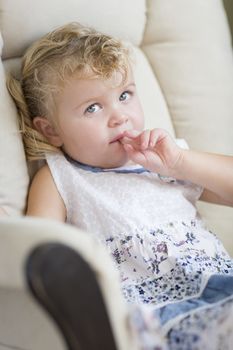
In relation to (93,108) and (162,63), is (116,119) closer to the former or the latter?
(93,108)

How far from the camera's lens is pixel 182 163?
52.0 inches

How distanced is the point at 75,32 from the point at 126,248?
46cm

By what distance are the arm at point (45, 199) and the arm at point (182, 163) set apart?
0.17 metres

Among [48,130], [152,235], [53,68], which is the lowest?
[152,235]

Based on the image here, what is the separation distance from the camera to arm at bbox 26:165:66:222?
1253mm

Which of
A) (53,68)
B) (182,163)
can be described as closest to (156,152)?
(182,163)

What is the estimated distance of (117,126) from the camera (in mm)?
1282

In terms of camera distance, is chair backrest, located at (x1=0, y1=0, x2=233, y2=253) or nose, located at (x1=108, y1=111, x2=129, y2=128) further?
chair backrest, located at (x1=0, y1=0, x2=233, y2=253)

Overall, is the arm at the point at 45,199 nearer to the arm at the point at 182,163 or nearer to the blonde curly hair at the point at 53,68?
the blonde curly hair at the point at 53,68

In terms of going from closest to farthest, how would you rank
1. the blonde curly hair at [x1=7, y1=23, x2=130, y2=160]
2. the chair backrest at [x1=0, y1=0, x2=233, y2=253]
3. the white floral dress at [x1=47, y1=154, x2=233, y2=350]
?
the white floral dress at [x1=47, y1=154, x2=233, y2=350] < the blonde curly hair at [x1=7, y1=23, x2=130, y2=160] < the chair backrest at [x1=0, y1=0, x2=233, y2=253]

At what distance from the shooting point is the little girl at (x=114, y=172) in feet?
4.02

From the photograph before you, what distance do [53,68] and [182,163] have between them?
1.05ft

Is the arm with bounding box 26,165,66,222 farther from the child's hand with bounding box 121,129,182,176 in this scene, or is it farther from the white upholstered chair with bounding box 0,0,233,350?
the child's hand with bounding box 121,129,182,176

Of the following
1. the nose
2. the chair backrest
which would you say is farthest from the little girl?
the chair backrest
